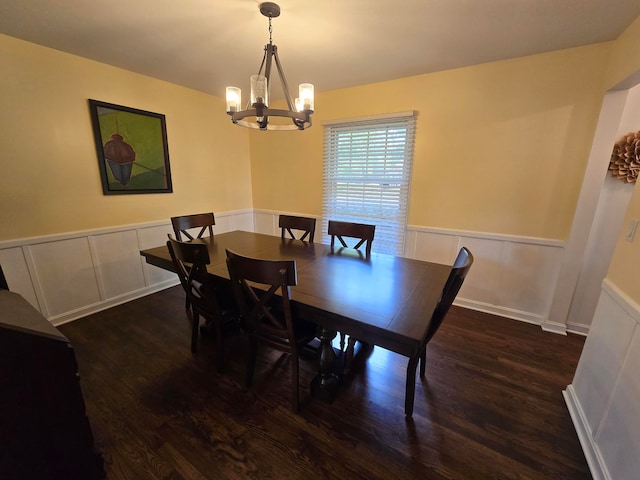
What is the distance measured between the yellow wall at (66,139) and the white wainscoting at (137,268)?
0.52 feet

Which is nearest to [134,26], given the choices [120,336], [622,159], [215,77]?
[215,77]

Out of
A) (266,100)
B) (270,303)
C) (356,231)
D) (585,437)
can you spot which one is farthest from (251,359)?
(585,437)

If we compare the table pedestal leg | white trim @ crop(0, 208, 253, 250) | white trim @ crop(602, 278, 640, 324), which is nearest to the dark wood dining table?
the table pedestal leg

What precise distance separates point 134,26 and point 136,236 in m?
1.93

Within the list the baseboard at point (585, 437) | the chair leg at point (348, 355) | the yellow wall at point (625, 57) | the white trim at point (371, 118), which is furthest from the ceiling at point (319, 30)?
the baseboard at point (585, 437)

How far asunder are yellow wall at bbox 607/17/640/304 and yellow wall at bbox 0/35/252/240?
3.82 m

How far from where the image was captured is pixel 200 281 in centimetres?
169

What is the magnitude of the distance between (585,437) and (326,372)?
137cm

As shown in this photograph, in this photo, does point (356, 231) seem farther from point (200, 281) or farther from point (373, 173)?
point (200, 281)

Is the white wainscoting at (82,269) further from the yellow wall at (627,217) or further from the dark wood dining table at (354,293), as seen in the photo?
the yellow wall at (627,217)

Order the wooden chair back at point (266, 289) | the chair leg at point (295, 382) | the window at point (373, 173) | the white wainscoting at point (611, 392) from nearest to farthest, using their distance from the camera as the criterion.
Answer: the white wainscoting at point (611, 392) → the wooden chair back at point (266, 289) → the chair leg at point (295, 382) → the window at point (373, 173)

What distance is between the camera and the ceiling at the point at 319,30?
1.61 m

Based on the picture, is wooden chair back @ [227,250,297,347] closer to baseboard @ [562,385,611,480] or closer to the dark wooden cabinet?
the dark wooden cabinet

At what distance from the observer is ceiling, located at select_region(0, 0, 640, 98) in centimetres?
161
